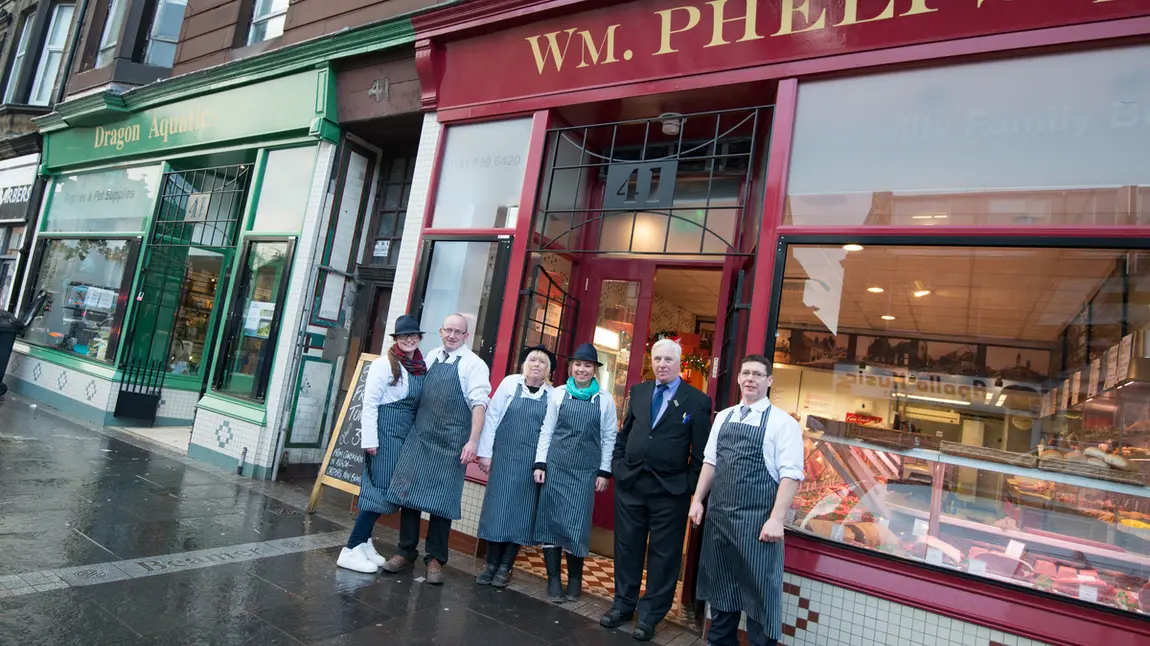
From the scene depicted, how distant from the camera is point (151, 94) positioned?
9.72m

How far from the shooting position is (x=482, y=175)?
21.0 ft

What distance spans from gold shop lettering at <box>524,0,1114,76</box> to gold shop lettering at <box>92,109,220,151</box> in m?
5.62

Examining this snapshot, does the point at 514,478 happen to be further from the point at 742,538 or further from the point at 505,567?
the point at 742,538

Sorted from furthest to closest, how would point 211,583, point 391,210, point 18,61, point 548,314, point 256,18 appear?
point 18,61 < point 256,18 < point 391,210 < point 548,314 < point 211,583

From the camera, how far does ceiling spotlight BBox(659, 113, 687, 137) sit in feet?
17.7

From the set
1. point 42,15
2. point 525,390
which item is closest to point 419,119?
point 525,390

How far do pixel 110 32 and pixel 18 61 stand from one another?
Answer: 4.72 metres

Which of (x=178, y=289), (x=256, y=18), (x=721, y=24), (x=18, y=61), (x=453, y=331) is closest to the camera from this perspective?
(x=453, y=331)

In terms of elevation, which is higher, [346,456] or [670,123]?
[670,123]

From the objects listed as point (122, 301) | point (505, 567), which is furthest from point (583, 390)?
point (122, 301)

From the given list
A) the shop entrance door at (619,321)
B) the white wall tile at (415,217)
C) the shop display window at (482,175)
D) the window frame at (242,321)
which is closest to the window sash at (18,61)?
the window frame at (242,321)

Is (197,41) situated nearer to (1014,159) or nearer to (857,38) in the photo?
(857,38)

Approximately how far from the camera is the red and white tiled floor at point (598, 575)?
15.0ft

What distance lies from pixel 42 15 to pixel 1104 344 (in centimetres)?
1929
